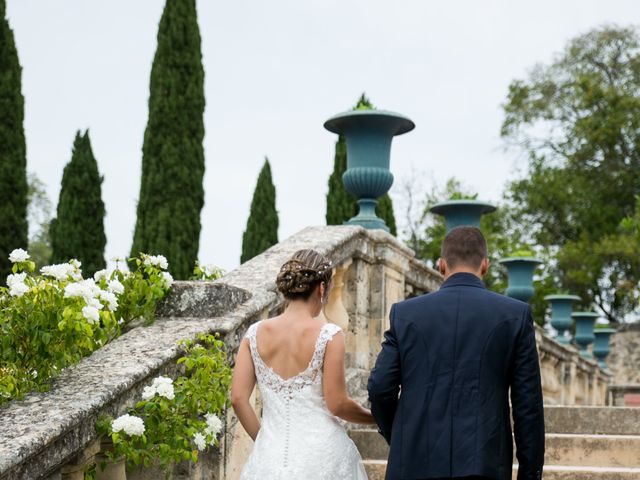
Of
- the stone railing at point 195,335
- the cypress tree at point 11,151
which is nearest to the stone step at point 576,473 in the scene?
the stone railing at point 195,335

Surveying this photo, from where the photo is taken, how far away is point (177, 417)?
3.75 metres

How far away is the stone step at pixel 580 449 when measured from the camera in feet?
18.0

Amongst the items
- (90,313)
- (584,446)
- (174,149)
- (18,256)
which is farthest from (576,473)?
(174,149)

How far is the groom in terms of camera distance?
2941mm

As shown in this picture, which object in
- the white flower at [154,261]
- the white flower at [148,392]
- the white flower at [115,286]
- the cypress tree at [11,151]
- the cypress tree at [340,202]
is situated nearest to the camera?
the white flower at [148,392]

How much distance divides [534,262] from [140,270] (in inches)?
355

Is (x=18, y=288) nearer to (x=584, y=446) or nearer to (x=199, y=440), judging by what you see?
(x=199, y=440)

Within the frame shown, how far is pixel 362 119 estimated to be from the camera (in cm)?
679

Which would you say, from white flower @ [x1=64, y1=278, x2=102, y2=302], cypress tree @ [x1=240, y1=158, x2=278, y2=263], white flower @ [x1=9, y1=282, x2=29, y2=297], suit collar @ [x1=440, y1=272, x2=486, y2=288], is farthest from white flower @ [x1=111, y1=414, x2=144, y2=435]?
cypress tree @ [x1=240, y1=158, x2=278, y2=263]

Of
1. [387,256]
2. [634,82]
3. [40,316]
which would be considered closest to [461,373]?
[40,316]

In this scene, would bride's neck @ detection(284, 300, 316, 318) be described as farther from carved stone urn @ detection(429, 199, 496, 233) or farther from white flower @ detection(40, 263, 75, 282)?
carved stone urn @ detection(429, 199, 496, 233)

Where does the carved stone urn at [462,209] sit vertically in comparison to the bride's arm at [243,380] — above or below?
above

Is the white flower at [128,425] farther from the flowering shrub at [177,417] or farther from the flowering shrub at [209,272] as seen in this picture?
the flowering shrub at [209,272]

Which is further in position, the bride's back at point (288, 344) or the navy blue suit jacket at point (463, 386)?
the bride's back at point (288, 344)
